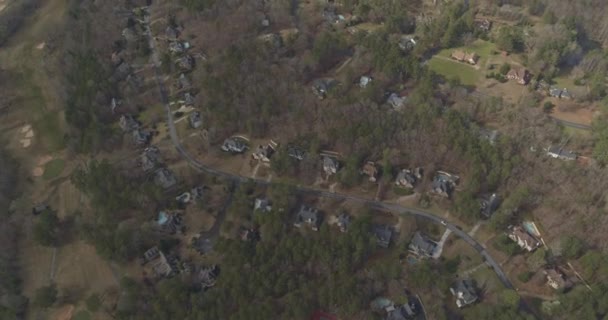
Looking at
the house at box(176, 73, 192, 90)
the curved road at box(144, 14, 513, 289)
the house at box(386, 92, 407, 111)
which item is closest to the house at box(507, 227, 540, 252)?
the curved road at box(144, 14, 513, 289)

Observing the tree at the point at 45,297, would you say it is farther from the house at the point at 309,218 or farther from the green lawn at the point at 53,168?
the house at the point at 309,218

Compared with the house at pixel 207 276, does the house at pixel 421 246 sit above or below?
above

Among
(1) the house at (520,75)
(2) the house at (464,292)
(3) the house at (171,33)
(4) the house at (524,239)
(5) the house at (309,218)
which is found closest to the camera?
(2) the house at (464,292)

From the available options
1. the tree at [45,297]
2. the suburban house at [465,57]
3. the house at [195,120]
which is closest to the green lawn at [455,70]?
the suburban house at [465,57]

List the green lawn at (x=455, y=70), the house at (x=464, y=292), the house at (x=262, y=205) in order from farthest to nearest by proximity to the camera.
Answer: the green lawn at (x=455, y=70), the house at (x=262, y=205), the house at (x=464, y=292)

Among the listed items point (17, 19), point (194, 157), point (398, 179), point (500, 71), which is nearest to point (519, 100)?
point (500, 71)

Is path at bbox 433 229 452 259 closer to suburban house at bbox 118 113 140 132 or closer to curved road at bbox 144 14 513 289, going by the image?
curved road at bbox 144 14 513 289
